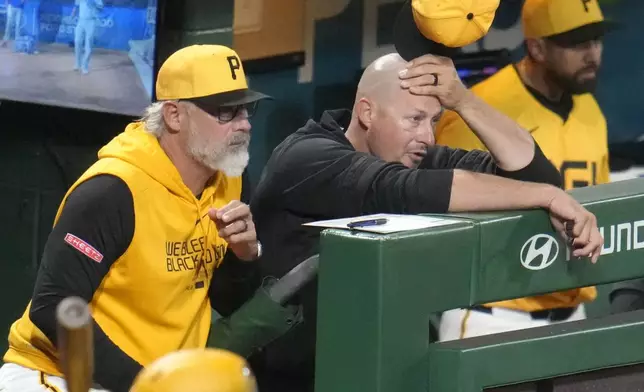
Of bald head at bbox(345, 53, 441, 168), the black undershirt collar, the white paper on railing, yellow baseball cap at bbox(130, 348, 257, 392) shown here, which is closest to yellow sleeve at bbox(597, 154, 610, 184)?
the black undershirt collar

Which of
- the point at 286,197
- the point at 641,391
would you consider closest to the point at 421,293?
the point at 641,391

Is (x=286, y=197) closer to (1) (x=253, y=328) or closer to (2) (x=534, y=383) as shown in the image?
(1) (x=253, y=328)

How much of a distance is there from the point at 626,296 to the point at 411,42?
2207 millimetres

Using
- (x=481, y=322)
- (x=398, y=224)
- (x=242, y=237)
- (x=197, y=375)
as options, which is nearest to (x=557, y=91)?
(x=481, y=322)

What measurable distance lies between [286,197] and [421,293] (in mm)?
911

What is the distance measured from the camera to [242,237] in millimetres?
2350

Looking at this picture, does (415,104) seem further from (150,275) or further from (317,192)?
(150,275)

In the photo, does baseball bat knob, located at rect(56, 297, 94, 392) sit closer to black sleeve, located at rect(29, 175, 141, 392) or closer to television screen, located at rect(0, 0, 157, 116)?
black sleeve, located at rect(29, 175, 141, 392)

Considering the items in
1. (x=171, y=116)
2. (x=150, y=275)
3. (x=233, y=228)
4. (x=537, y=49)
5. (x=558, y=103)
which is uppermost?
(x=537, y=49)

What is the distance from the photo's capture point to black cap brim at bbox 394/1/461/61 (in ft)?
6.40

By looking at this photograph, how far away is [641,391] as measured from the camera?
5.61 feet

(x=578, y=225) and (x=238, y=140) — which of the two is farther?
(x=238, y=140)

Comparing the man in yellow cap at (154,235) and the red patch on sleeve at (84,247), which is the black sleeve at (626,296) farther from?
the red patch on sleeve at (84,247)

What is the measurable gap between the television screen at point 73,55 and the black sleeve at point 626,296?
1796mm
